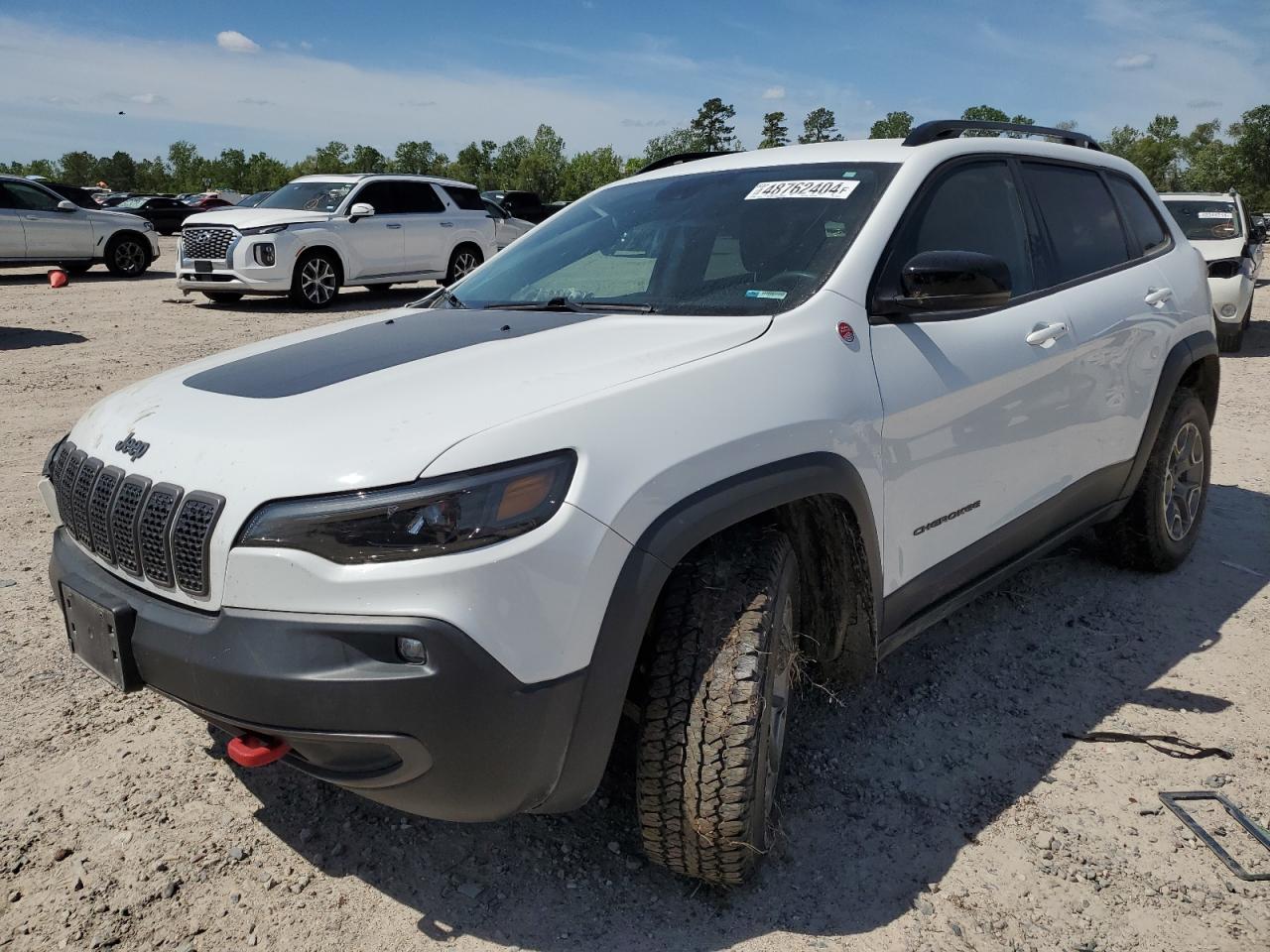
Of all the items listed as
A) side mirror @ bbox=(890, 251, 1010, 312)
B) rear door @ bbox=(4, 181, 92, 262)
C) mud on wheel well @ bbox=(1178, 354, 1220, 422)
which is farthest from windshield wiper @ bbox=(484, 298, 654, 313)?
rear door @ bbox=(4, 181, 92, 262)

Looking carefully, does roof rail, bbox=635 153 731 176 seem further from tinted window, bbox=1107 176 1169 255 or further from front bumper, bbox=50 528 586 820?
front bumper, bbox=50 528 586 820

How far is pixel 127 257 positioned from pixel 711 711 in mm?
19055

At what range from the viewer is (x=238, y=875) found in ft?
8.11

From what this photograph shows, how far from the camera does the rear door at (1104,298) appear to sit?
3.54m

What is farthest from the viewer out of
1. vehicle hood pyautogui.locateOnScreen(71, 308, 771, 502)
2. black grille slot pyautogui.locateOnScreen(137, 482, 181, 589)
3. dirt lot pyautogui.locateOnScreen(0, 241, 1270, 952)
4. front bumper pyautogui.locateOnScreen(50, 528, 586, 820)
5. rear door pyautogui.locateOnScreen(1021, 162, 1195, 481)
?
rear door pyautogui.locateOnScreen(1021, 162, 1195, 481)

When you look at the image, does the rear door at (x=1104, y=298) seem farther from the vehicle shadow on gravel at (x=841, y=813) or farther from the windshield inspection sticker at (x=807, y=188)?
the windshield inspection sticker at (x=807, y=188)

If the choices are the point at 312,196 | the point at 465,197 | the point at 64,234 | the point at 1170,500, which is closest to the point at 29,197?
the point at 64,234

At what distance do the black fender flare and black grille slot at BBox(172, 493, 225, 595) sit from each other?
0.78 m

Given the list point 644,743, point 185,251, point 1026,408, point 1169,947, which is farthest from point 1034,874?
point 185,251

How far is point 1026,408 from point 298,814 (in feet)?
7.99

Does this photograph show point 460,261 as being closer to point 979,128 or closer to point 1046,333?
point 979,128

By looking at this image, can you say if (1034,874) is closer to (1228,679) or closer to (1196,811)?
(1196,811)

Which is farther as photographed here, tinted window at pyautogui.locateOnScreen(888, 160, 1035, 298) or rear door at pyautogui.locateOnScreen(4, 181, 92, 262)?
rear door at pyautogui.locateOnScreen(4, 181, 92, 262)

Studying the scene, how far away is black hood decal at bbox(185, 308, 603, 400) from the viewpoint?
96.8 inches
